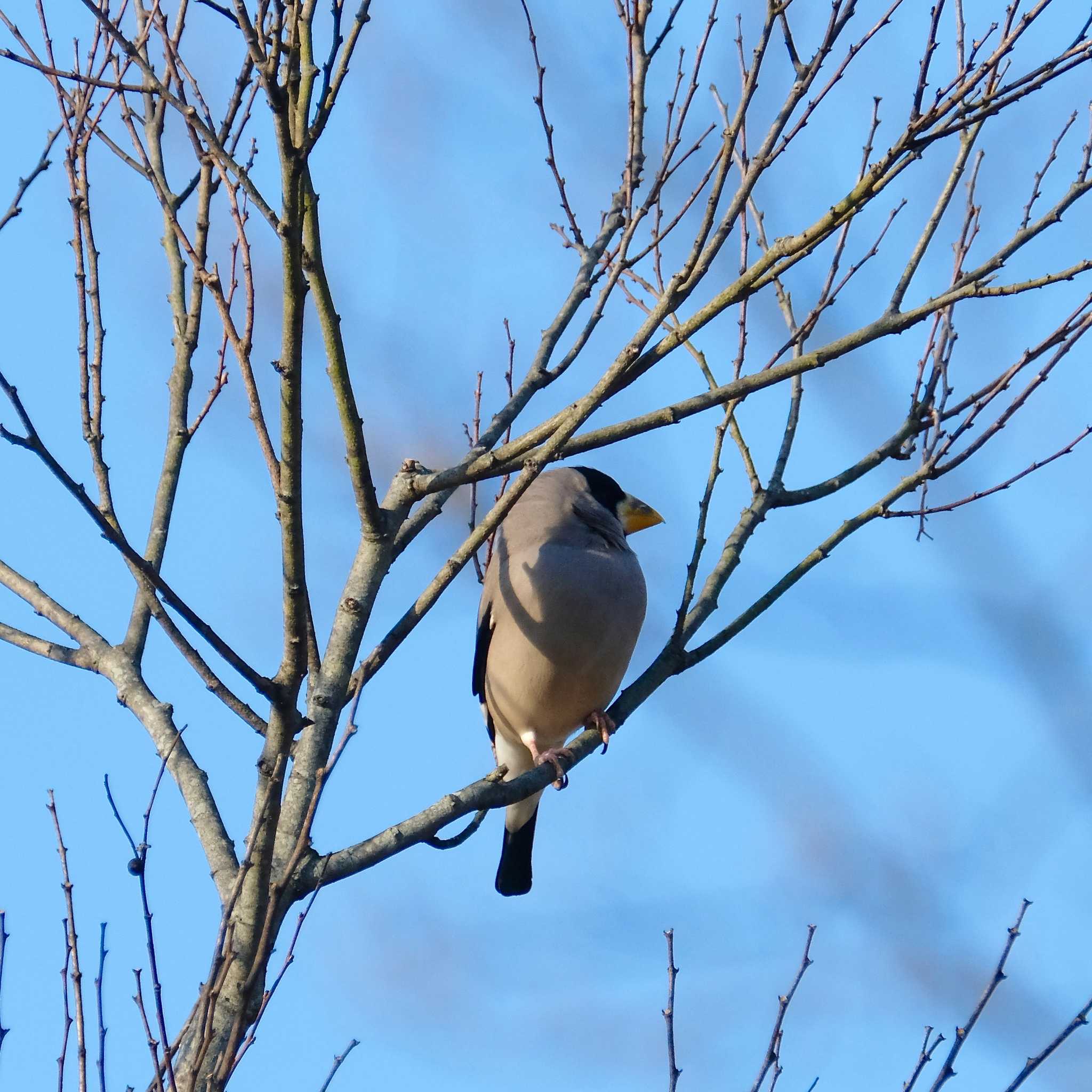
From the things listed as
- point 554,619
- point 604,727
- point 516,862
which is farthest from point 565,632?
point 516,862

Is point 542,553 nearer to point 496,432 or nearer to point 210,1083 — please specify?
point 496,432

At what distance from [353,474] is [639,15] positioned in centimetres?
147

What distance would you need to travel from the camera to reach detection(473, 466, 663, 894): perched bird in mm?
4875

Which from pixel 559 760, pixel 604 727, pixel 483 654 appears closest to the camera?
pixel 559 760

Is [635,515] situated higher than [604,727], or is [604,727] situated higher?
[635,515]

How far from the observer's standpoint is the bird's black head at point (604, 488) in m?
5.71

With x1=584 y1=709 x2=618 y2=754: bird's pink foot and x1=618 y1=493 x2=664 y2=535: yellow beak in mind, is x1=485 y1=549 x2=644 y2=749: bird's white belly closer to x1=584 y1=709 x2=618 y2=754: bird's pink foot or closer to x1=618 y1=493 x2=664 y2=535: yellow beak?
x1=584 y1=709 x2=618 y2=754: bird's pink foot

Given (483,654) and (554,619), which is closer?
(554,619)

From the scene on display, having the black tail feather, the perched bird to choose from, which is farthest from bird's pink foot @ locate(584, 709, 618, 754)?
the black tail feather

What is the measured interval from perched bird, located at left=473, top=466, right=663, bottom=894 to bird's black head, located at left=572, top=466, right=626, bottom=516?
0.11 m

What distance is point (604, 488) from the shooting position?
5777mm

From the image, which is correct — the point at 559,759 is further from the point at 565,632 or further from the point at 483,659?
the point at 483,659

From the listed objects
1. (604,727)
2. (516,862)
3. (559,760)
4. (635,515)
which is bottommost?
(559,760)

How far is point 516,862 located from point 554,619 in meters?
1.40
